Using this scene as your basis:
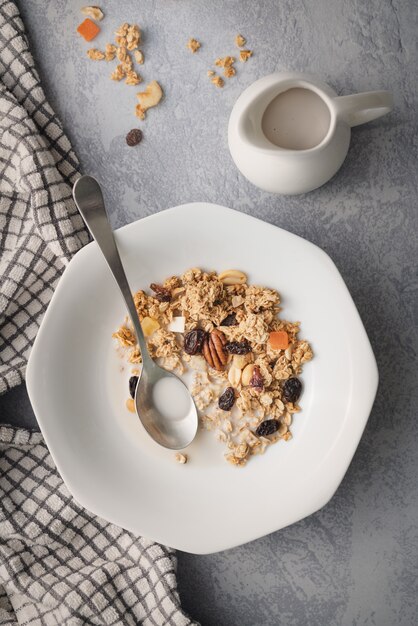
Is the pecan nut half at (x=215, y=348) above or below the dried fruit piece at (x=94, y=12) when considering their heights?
below

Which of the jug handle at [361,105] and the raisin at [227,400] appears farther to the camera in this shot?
the raisin at [227,400]

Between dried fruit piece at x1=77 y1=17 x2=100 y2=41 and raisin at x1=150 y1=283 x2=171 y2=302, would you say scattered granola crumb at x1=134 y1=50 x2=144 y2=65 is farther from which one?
raisin at x1=150 y1=283 x2=171 y2=302

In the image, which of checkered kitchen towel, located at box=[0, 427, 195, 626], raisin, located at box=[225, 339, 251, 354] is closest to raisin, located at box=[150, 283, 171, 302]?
raisin, located at box=[225, 339, 251, 354]

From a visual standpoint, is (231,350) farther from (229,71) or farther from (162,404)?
(229,71)

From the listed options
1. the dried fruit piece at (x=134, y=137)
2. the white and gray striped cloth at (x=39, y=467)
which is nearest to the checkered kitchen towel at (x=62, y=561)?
the white and gray striped cloth at (x=39, y=467)

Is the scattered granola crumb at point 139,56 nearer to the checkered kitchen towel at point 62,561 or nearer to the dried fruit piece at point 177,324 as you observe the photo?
the dried fruit piece at point 177,324

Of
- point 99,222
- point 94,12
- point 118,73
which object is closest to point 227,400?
point 99,222
